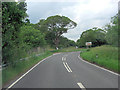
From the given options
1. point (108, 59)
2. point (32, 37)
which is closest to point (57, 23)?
point (32, 37)

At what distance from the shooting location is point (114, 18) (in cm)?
2111

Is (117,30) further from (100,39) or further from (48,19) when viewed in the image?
(100,39)

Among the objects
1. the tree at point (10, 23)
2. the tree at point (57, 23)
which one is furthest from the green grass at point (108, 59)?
the tree at point (57, 23)

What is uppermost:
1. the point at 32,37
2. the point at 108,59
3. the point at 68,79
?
the point at 32,37

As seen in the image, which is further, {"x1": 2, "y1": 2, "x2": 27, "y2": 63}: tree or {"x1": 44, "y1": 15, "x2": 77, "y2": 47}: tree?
{"x1": 44, "y1": 15, "x2": 77, "y2": 47}: tree

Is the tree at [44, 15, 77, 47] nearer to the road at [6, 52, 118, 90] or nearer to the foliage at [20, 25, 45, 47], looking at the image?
the foliage at [20, 25, 45, 47]

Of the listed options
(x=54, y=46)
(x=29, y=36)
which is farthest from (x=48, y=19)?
(x=29, y=36)

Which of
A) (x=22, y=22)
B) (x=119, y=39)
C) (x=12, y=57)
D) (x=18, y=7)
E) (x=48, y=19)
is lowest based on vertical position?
(x=12, y=57)

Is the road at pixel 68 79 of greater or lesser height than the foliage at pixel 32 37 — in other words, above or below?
below

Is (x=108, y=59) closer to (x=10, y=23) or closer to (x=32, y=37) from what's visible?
(x=10, y=23)

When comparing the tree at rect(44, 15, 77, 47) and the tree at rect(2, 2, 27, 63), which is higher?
the tree at rect(44, 15, 77, 47)

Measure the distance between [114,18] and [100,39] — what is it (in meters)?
56.7

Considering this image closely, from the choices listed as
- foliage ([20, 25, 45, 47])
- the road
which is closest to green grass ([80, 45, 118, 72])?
the road

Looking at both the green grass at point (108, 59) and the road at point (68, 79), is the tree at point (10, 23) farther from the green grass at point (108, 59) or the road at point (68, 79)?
the green grass at point (108, 59)
